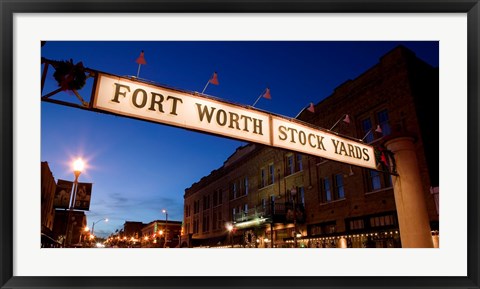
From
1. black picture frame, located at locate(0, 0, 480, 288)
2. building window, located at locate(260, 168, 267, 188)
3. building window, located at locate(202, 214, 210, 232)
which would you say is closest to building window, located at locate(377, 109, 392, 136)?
building window, located at locate(260, 168, 267, 188)

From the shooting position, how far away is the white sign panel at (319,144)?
389 cm

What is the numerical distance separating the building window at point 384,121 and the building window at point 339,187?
3.50 m

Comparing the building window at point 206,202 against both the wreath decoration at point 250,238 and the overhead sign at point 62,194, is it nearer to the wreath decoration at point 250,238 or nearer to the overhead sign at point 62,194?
the wreath decoration at point 250,238

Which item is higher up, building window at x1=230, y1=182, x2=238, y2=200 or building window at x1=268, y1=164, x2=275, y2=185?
building window at x1=268, y1=164, x2=275, y2=185

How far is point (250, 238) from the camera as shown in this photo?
2388cm

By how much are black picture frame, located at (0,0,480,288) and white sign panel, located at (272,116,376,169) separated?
1414 millimetres

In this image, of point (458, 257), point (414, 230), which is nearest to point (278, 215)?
point (414, 230)

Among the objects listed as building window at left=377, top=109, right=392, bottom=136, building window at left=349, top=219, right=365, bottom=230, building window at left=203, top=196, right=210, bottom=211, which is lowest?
building window at left=349, top=219, right=365, bottom=230

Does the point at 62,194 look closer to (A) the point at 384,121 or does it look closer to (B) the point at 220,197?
(B) the point at 220,197

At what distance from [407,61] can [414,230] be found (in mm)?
11926

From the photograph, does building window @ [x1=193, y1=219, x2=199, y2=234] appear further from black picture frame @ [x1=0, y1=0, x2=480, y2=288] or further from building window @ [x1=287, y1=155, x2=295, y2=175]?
black picture frame @ [x1=0, y1=0, x2=480, y2=288]

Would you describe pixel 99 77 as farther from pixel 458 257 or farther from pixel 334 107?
pixel 334 107

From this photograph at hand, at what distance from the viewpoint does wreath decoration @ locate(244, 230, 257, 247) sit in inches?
902

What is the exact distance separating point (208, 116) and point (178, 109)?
0.33m
